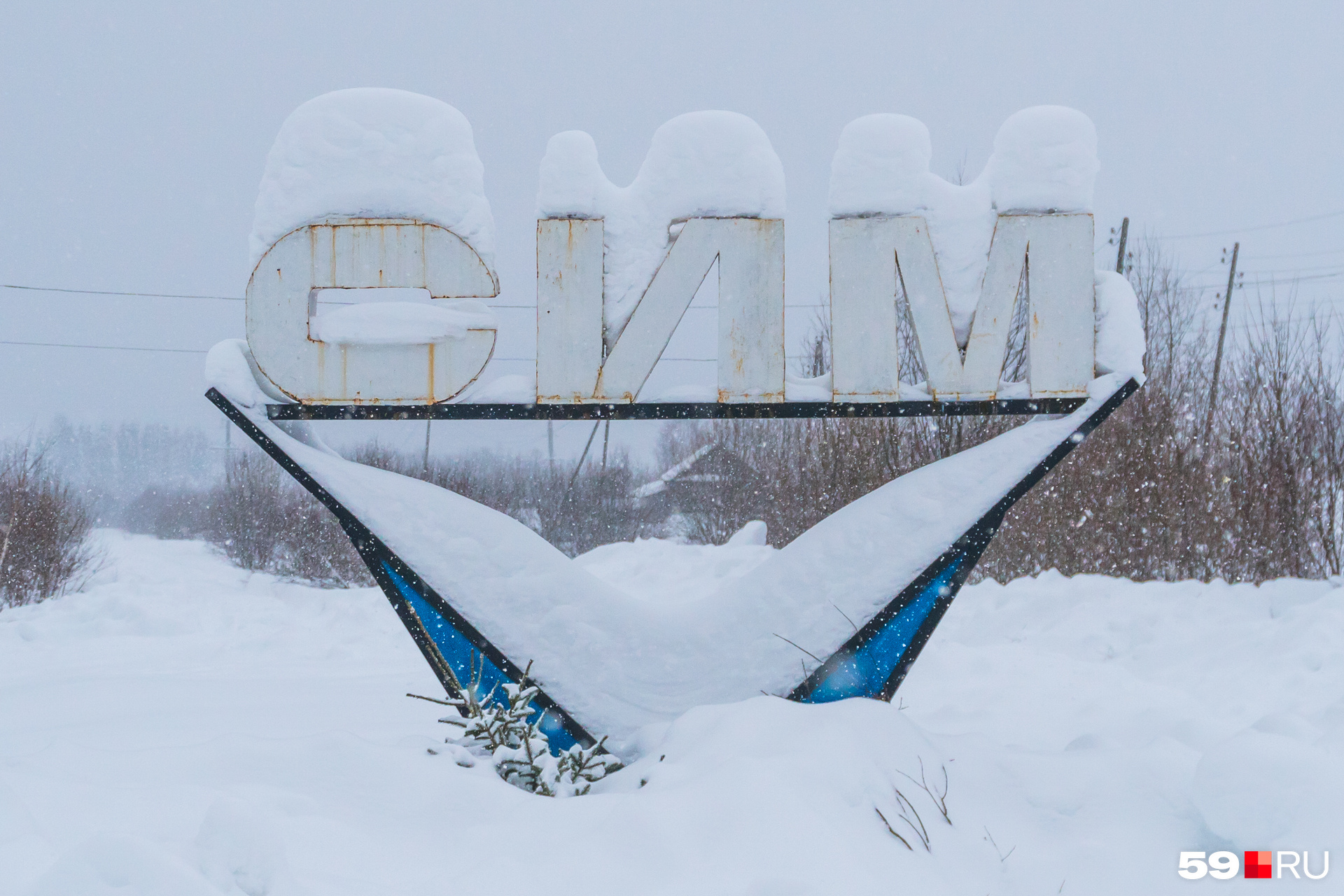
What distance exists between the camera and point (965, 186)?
3.58 metres

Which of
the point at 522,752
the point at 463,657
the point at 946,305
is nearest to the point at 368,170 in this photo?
the point at 463,657

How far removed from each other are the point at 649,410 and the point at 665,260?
701 millimetres

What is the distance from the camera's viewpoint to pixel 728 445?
51.3 feet

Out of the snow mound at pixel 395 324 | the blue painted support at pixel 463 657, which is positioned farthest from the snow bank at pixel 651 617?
the snow mound at pixel 395 324

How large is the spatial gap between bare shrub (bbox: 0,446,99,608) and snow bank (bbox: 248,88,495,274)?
952 cm

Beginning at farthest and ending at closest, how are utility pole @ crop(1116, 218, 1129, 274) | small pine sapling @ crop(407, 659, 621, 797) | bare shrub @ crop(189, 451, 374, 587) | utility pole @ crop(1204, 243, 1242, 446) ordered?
bare shrub @ crop(189, 451, 374, 587)
utility pole @ crop(1116, 218, 1129, 274)
utility pole @ crop(1204, 243, 1242, 446)
small pine sapling @ crop(407, 659, 621, 797)

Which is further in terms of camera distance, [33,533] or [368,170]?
[33,533]

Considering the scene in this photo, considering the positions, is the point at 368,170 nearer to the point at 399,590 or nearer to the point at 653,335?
the point at 653,335

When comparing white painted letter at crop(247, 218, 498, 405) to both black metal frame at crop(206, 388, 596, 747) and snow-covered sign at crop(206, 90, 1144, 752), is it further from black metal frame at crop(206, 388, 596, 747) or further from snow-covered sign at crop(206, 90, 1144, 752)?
black metal frame at crop(206, 388, 596, 747)

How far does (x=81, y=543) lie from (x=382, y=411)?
11.0 meters

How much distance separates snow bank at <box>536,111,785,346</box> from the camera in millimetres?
3535

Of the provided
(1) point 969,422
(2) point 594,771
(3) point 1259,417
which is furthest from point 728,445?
(2) point 594,771

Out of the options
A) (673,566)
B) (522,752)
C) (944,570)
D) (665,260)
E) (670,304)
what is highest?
(665,260)

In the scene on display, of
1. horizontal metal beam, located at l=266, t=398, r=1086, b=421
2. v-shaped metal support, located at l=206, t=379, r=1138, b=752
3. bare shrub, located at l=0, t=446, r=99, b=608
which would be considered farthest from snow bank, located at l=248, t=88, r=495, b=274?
bare shrub, located at l=0, t=446, r=99, b=608
